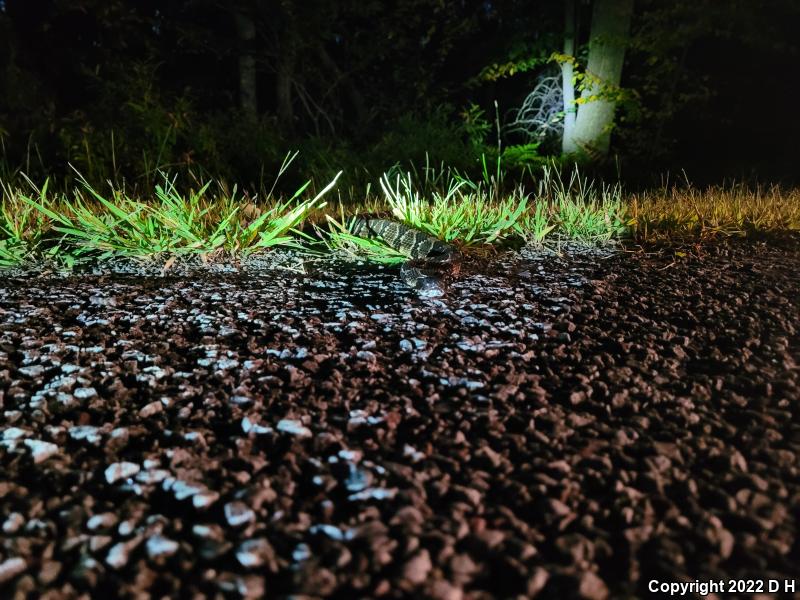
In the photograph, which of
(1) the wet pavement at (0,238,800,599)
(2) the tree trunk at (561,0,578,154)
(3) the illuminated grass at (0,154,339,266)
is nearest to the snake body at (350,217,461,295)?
(1) the wet pavement at (0,238,800,599)

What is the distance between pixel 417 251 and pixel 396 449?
1.56 m

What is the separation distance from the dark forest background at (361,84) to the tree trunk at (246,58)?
4cm

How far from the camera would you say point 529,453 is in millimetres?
915

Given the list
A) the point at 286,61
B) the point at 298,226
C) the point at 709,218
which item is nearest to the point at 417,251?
the point at 298,226

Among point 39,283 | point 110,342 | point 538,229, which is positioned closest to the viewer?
point 110,342

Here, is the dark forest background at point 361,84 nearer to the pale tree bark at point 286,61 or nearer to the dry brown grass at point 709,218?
the pale tree bark at point 286,61

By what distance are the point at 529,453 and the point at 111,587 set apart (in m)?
0.67

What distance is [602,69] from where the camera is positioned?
699cm

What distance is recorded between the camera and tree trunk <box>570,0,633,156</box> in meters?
6.81

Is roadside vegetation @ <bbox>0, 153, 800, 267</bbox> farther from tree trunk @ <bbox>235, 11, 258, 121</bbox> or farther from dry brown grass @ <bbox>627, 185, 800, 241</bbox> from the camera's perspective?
tree trunk @ <bbox>235, 11, 258, 121</bbox>

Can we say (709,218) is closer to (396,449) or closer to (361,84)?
(396,449)

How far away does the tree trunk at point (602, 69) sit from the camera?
268 inches

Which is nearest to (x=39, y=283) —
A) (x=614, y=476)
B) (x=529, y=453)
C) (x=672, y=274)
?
(x=529, y=453)

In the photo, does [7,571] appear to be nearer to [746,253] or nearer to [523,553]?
[523,553]
